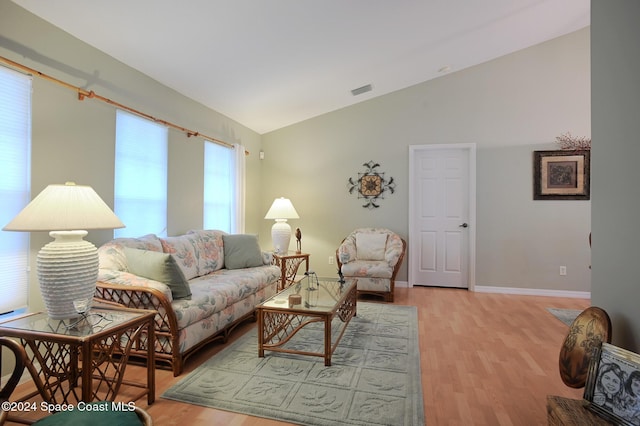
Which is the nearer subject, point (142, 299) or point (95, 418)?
point (95, 418)

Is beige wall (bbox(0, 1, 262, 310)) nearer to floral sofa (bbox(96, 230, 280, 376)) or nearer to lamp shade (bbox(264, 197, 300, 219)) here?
floral sofa (bbox(96, 230, 280, 376))

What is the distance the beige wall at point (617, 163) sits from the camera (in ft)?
4.58

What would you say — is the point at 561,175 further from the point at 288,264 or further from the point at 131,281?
the point at 131,281

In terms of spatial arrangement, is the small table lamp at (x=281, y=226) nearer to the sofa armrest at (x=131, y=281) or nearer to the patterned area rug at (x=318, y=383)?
the patterned area rug at (x=318, y=383)

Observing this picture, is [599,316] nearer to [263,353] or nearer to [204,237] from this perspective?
[263,353]

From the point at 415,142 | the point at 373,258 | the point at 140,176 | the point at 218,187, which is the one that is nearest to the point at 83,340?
the point at 140,176

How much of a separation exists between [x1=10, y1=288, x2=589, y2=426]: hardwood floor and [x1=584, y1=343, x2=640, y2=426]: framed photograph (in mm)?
623

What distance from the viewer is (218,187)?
169 inches

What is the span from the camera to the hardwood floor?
1.76m

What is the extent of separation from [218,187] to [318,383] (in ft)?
9.68

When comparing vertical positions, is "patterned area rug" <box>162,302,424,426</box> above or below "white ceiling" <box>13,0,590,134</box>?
below

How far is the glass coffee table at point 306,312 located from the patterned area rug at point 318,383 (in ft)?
0.28

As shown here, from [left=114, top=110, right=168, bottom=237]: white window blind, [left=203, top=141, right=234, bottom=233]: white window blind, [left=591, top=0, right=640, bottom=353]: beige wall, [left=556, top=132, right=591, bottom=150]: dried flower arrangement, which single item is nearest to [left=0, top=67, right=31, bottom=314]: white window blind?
[left=114, top=110, right=168, bottom=237]: white window blind

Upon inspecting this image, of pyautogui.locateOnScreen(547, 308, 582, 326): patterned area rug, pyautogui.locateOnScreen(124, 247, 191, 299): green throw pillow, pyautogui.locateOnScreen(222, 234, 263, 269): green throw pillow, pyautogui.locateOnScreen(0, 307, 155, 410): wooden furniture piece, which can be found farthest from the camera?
pyautogui.locateOnScreen(222, 234, 263, 269): green throw pillow
